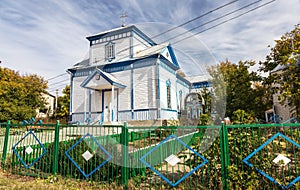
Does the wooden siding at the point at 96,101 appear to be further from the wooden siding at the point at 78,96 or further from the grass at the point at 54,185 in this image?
the grass at the point at 54,185

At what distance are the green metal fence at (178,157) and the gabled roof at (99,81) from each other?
813 cm

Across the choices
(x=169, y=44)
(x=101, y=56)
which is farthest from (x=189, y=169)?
(x=101, y=56)

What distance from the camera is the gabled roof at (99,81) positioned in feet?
44.1

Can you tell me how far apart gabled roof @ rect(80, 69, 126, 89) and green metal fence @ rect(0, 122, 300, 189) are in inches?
320

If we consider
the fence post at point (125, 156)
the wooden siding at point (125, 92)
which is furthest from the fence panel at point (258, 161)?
the wooden siding at point (125, 92)

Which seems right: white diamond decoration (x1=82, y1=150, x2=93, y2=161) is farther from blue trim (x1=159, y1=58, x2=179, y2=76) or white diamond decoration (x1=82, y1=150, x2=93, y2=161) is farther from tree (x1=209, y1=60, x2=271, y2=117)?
tree (x1=209, y1=60, x2=271, y2=117)

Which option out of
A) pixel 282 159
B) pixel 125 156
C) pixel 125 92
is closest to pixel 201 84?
pixel 282 159

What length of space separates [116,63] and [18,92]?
31.6ft

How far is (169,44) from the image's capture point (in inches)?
154

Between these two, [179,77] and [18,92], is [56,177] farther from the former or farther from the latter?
[18,92]

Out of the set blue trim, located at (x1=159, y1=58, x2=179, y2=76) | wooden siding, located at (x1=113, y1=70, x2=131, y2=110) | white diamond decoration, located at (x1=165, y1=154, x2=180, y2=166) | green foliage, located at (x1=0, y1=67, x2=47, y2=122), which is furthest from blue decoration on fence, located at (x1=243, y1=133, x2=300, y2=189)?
green foliage, located at (x1=0, y1=67, x2=47, y2=122)

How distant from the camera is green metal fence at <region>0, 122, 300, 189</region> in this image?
11.6ft

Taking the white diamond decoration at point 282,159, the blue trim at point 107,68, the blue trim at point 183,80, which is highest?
the blue trim at point 107,68

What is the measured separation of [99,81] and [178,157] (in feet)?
35.4
